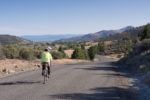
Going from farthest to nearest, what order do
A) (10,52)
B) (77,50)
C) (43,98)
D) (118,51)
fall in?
1. (118,51)
2. (77,50)
3. (10,52)
4. (43,98)

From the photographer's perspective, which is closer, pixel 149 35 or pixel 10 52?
pixel 10 52

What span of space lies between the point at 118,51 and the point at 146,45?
84.4 meters

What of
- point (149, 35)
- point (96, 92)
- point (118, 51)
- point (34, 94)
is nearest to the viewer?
point (34, 94)

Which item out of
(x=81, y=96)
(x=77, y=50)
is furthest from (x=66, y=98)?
(x=77, y=50)

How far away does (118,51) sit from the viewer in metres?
121

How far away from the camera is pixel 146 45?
124 feet

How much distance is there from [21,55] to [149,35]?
3346 cm

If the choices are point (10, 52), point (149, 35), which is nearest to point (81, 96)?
point (10, 52)

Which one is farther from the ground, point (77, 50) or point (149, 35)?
point (149, 35)

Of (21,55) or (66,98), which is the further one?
(21,55)

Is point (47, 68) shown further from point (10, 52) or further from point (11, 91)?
point (10, 52)

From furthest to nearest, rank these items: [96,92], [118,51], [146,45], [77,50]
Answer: [118,51] < [77,50] < [146,45] < [96,92]

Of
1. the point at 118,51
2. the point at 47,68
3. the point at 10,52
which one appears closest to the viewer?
the point at 47,68

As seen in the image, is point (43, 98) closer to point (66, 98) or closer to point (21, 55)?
point (66, 98)
